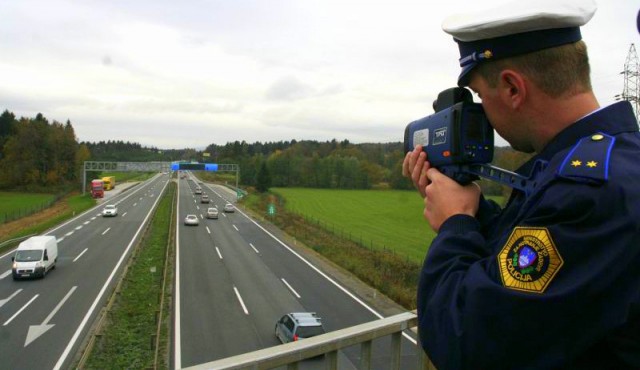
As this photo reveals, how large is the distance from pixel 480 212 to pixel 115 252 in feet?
103

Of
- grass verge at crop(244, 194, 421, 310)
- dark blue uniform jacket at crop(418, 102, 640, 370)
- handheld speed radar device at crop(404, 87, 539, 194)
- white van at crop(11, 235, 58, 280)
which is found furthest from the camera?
white van at crop(11, 235, 58, 280)

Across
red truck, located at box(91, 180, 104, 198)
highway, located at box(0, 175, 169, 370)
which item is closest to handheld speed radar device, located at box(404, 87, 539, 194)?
highway, located at box(0, 175, 169, 370)

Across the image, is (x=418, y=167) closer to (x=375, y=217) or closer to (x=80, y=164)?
(x=375, y=217)

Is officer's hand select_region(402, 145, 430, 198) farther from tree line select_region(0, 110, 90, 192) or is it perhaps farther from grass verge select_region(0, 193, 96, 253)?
tree line select_region(0, 110, 90, 192)

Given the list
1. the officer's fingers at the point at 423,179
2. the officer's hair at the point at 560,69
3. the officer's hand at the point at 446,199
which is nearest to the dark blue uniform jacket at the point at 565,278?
the officer's hair at the point at 560,69

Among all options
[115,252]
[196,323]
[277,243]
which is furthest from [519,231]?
[277,243]

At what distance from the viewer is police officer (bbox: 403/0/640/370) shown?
1.27 m

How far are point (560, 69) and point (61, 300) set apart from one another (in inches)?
879

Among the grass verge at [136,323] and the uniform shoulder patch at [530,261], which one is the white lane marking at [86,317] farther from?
the uniform shoulder patch at [530,261]

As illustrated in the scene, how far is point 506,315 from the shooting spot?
53.3 inches

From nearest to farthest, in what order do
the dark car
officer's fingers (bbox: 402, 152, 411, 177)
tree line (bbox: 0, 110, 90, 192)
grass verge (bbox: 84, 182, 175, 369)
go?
officer's fingers (bbox: 402, 152, 411, 177), grass verge (bbox: 84, 182, 175, 369), the dark car, tree line (bbox: 0, 110, 90, 192)

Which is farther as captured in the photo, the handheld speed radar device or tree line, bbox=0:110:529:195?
tree line, bbox=0:110:529:195

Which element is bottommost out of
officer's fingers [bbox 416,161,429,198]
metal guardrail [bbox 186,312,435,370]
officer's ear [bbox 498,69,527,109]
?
metal guardrail [bbox 186,312,435,370]

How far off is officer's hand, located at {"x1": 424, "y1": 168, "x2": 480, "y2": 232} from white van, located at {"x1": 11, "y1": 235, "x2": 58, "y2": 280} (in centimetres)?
2565
